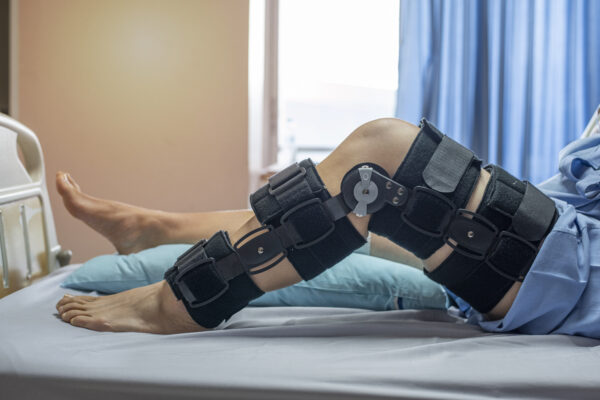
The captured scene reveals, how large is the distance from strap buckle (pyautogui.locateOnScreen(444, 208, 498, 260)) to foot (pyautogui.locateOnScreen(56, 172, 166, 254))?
857 mm

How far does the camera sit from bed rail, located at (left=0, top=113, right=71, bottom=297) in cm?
119

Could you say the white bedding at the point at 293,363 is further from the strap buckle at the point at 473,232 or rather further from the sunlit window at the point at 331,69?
the sunlit window at the point at 331,69

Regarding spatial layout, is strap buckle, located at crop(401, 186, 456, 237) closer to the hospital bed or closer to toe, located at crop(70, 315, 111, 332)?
the hospital bed

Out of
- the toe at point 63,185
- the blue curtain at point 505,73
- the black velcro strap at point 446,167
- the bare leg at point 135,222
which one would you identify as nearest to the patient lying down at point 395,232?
the black velcro strap at point 446,167

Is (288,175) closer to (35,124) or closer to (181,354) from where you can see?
(181,354)

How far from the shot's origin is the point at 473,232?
89 centimetres

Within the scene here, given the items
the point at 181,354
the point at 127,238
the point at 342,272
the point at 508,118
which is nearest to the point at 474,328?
the point at 342,272

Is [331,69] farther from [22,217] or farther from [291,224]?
[291,224]

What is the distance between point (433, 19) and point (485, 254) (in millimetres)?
1758

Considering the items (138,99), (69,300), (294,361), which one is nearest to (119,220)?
(69,300)

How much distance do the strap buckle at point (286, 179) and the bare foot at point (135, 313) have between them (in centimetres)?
29

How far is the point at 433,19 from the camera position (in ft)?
7.79

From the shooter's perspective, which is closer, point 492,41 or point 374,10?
point 492,41

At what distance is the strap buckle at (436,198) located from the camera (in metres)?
0.89
